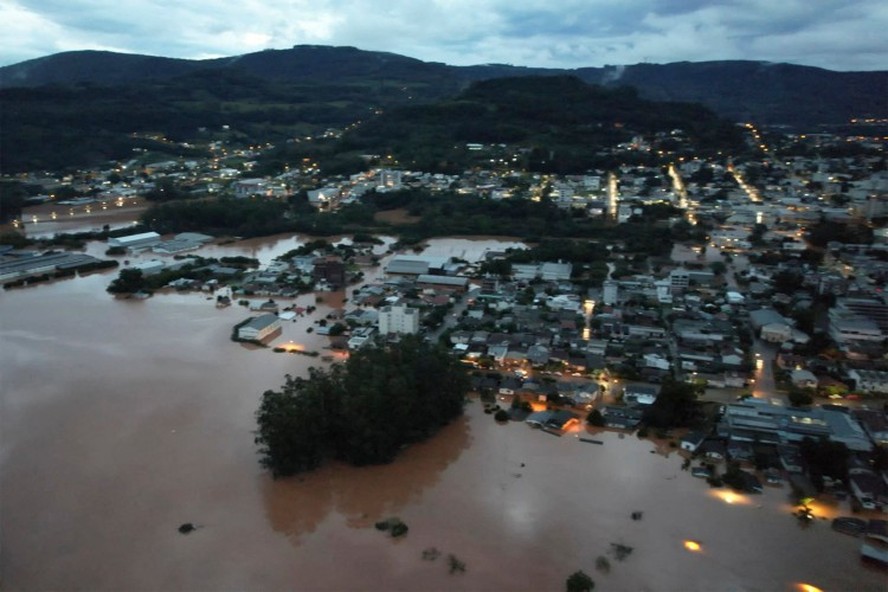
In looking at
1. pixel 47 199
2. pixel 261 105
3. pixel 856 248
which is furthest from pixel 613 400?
pixel 261 105

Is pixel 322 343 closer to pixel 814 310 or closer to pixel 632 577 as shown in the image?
pixel 632 577

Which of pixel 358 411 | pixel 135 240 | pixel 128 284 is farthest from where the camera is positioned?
pixel 135 240

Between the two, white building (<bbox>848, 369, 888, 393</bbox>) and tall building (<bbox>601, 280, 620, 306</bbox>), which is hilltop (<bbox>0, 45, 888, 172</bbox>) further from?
white building (<bbox>848, 369, 888, 393</bbox>)

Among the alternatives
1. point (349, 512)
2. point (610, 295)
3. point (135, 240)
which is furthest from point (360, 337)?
point (135, 240)

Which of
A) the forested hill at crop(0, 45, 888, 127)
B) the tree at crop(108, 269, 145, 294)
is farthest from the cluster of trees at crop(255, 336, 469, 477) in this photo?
the forested hill at crop(0, 45, 888, 127)

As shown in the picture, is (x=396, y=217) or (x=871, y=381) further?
(x=396, y=217)

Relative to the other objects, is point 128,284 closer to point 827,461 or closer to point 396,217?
point 396,217
